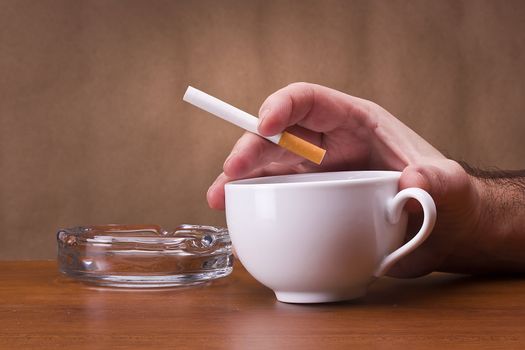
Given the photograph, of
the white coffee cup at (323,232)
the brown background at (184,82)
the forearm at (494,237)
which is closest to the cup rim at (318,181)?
the white coffee cup at (323,232)

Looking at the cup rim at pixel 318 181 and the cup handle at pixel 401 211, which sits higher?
the cup rim at pixel 318 181

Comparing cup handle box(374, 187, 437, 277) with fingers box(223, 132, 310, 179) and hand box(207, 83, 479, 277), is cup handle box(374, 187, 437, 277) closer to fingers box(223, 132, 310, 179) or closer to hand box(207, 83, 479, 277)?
hand box(207, 83, 479, 277)

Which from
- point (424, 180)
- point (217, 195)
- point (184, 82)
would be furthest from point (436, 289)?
point (184, 82)

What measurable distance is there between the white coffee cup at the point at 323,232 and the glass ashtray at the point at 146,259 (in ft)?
0.31

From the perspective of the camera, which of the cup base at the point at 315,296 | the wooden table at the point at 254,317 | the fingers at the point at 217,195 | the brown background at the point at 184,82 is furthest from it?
the brown background at the point at 184,82

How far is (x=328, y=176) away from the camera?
2.12ft

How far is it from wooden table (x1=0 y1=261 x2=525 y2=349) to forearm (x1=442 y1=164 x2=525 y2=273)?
1.4 inches

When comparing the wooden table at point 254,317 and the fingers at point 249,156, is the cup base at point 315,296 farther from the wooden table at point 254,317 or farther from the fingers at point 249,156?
the fingers at point 249,156

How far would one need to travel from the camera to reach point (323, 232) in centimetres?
50

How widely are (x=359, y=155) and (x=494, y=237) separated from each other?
15 cm

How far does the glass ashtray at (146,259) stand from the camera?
617 mm

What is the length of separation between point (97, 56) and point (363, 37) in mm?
840

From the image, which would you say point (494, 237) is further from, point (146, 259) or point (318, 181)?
point (146, 259)

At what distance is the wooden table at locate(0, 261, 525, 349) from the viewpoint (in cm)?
43
